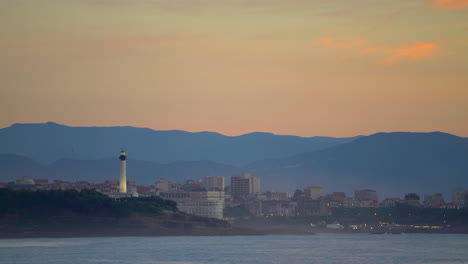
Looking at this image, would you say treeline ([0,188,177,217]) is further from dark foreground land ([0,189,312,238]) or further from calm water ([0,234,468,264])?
calm water ([0,234,468,264])

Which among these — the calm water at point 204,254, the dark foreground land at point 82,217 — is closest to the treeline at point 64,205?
the dark foreground land at point 82,217

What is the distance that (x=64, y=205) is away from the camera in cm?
18262

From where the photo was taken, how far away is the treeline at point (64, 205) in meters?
179

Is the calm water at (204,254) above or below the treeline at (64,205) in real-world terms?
below

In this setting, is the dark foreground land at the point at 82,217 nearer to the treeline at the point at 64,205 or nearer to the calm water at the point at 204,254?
the treeline at the point at 64,205

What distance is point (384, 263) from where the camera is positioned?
107 m

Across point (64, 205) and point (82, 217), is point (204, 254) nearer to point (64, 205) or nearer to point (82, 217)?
point (82, 217)

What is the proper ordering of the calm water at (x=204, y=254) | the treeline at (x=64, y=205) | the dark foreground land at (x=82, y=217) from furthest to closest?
1. the treeline at (x=64, y=205)
2. the dark foreground land at (x=82, y=217)
3. the calm water at (x=204, y=254)

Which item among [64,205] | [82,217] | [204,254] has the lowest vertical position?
[204,254]

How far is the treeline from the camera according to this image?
179200 millimetres

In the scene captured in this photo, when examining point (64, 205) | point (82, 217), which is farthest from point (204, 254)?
point (64, 205)

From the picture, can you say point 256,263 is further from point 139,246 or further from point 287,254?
point 139,246

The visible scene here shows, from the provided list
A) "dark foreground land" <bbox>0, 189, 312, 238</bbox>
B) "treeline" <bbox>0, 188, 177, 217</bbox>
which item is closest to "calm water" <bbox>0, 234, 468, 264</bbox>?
"dark foreground land" <bbox>0, 189, 312, 238</bbox>

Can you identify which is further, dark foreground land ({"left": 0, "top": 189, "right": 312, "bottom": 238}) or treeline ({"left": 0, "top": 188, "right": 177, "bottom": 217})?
treeline ({"left": 0, "top": 188, "right": 177, "bottom": 217})
